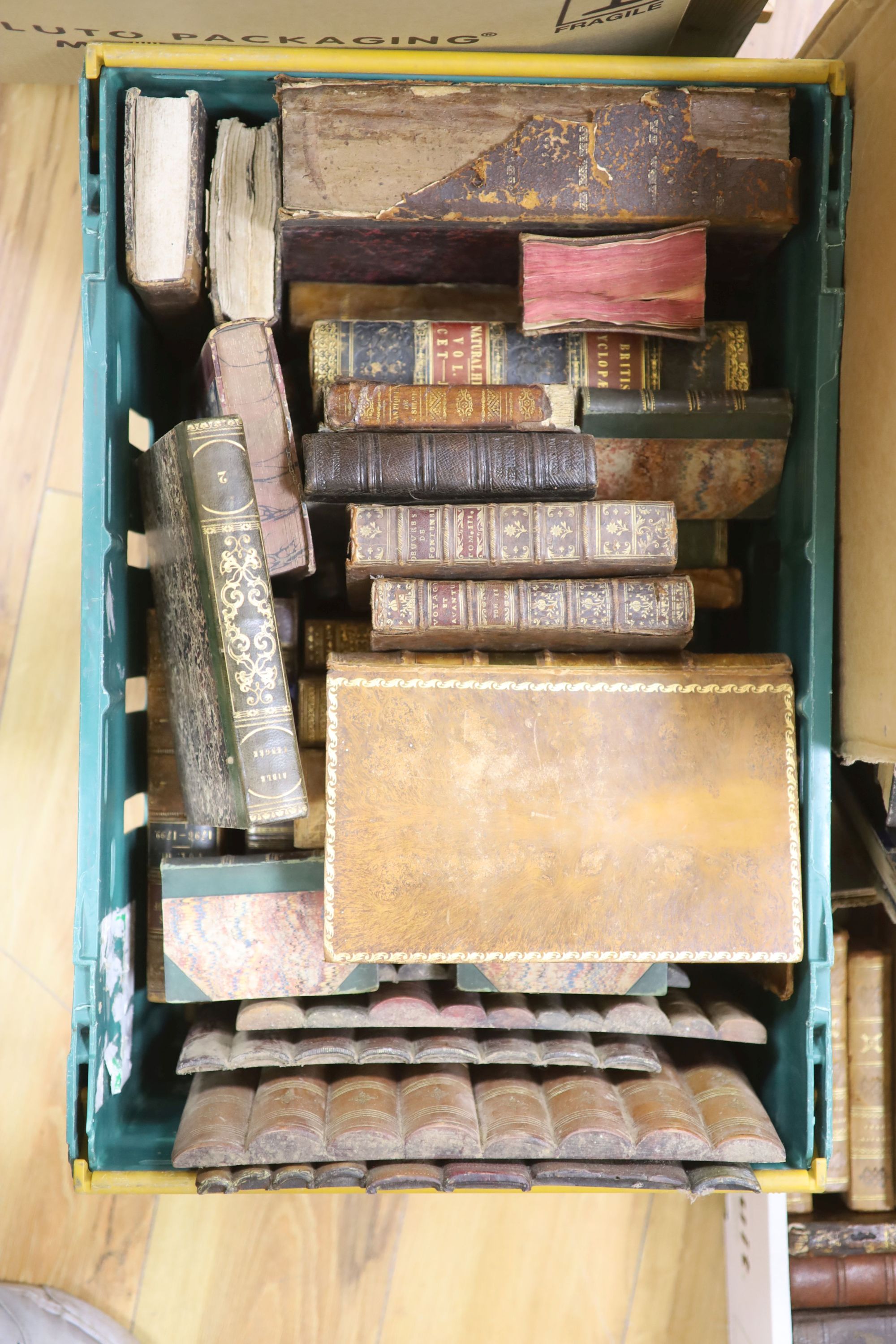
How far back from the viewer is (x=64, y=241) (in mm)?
1366

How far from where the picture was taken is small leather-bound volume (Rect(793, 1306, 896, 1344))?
121 centimetres

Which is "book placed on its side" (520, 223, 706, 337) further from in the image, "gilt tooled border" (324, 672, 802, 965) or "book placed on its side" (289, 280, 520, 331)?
"gilt tooled border" (324, 672, 802, 965)

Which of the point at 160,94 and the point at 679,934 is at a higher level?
the point at 160,94

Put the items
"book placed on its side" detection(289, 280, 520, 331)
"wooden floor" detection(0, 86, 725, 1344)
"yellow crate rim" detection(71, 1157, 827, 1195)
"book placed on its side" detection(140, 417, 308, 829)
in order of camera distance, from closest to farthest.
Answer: "book placed on its side" detection(140, 417, 308, 829) < "yellow crate rim" detection(71, 1157, 827, 1195) < "book placed on its side" detection(289, 280, 520, 331) < "wooden floor" detection(0, 86, 725, 1344)

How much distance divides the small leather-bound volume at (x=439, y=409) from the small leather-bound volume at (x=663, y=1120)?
796mm

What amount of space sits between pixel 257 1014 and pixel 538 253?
3.09 feet

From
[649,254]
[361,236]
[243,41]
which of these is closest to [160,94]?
[243,41]

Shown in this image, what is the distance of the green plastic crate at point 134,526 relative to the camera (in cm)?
103

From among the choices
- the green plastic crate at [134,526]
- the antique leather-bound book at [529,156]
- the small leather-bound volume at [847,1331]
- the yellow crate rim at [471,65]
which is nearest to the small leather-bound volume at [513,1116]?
the green plastic crate at [134,526]

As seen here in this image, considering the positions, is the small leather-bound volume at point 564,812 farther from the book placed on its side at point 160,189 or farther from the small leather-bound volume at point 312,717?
the book placed on its side at point 160,189

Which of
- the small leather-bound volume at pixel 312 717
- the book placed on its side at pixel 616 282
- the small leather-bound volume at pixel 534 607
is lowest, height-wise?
the small leather-bound volume at pixel 312 717

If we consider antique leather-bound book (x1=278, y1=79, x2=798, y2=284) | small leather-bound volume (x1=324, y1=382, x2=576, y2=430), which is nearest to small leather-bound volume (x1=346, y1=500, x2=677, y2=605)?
small leather-bound volume (x1=324, y1=382, x2=576, y2=430)

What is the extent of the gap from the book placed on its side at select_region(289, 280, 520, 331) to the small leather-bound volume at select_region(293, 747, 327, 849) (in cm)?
55

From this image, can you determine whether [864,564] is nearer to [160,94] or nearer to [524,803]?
[524,803]
